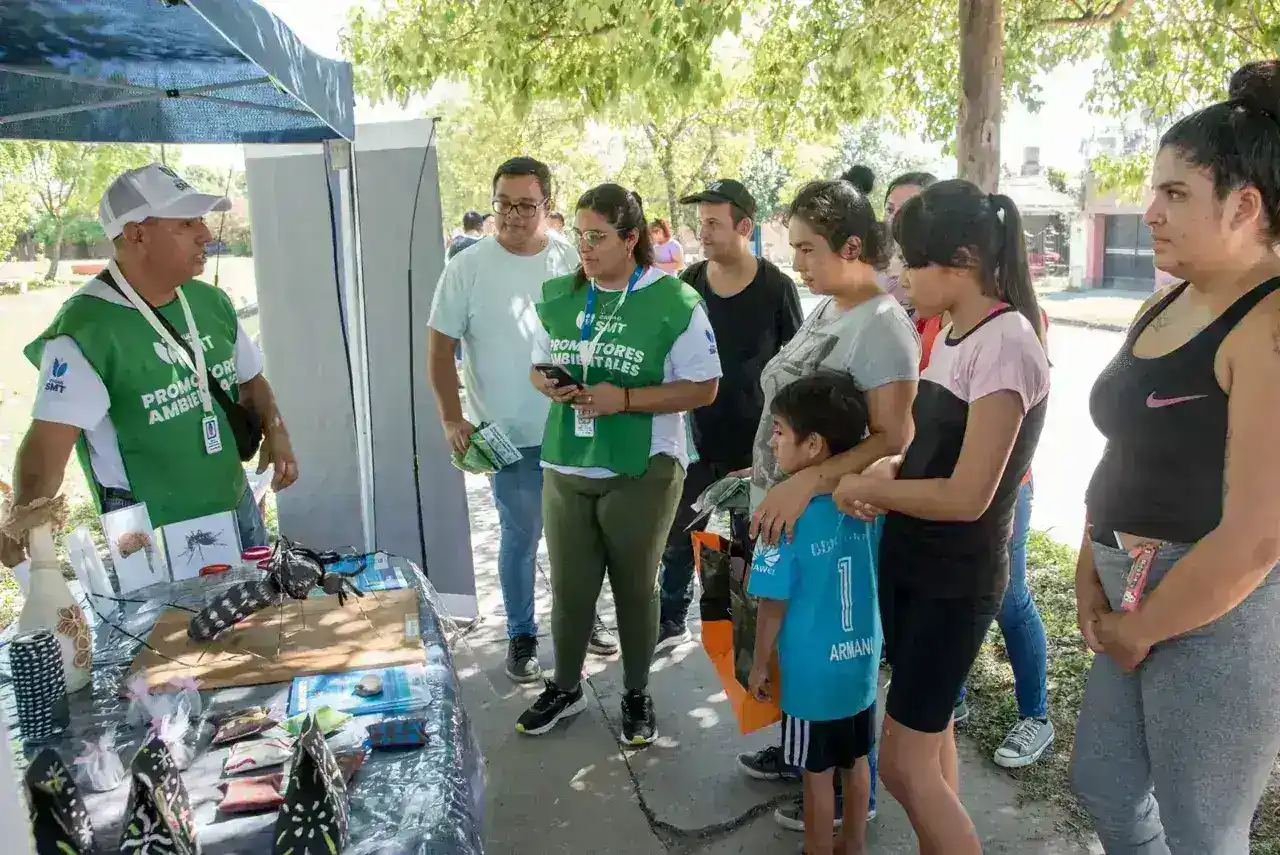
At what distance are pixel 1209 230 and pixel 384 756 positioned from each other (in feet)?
5.37

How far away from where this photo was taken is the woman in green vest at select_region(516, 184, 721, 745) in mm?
2912

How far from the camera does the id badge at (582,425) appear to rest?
9.64ft

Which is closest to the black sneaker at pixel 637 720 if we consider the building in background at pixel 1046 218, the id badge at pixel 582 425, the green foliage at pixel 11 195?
the id badge at pixel 582 425

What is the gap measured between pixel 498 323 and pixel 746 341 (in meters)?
0.97

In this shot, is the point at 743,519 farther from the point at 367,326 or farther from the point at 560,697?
the point at 367,326

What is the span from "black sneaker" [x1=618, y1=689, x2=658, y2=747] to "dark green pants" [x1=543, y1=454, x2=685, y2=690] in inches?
2.0

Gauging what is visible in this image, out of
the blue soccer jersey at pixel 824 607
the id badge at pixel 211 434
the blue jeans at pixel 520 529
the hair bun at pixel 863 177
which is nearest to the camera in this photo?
the blue soccer jersey at pixel 824 607

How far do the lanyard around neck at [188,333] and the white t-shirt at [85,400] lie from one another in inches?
1.0

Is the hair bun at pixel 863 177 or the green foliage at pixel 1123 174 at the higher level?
the green foliage at pixel 1123 174

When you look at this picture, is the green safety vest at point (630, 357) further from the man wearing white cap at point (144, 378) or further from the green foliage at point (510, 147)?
the green foliage at point (510, 147)

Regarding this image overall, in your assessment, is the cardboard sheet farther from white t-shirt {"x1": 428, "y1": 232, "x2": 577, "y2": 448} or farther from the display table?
white t-shirt {"x1": 428, "y1": 232, "x2": 577, "y2": 448}

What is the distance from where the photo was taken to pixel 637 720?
3238mm

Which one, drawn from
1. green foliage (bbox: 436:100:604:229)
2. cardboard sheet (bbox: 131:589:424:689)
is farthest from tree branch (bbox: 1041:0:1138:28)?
green foliage (bbox: 436:100:604:229)

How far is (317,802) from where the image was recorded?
4.19 ft
